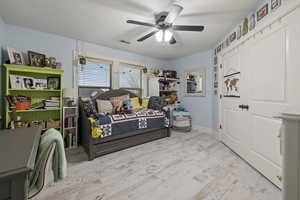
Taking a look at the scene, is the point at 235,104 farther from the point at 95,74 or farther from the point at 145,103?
the point at 95,74

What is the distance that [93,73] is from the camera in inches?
132

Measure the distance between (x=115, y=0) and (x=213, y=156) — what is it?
2872 mm

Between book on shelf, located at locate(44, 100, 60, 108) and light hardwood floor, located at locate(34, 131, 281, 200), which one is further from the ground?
book on shelf, located at locate(44, 100, 60, 108)

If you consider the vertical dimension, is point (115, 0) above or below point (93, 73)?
above

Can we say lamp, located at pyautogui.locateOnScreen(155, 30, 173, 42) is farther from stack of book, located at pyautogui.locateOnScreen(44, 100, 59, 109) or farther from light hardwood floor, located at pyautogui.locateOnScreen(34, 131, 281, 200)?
stack of book, located at pyautogui.locateOnScreen(44, 100, 59, 109)

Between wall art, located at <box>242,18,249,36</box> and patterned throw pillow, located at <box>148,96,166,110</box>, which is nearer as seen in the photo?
wall art, located at <box>242,18,249,36</box>

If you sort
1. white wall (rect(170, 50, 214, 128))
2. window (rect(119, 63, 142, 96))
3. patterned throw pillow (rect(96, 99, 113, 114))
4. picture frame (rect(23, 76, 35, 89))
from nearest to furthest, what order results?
picture frame (rect(23, 76, 35, 89)) < patterned throw pillow (rect(96, 99, 113, 114)) < white wall (rect(170, 50, 214, 128)) < window (rect(119, 63, 142, 96))

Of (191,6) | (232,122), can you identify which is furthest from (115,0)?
(232,122)

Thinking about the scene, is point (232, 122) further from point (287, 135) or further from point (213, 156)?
point (287, 135)

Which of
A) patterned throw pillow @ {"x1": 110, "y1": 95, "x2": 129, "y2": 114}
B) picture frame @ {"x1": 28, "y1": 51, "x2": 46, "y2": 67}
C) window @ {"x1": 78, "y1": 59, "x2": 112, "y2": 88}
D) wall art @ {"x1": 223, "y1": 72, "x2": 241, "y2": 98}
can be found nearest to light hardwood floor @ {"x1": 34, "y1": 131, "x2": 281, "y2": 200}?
patterned throw pillow @ {"x1": 110, "y1": 95, "x2": 129, "y2": 114}

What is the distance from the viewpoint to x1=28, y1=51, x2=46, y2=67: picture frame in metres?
2.43

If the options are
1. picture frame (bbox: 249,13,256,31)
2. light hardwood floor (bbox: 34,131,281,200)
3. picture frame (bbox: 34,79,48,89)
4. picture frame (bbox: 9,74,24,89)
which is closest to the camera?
light hardwood floor (bbox: 34,131,281,200)

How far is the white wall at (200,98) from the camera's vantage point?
12.3ft

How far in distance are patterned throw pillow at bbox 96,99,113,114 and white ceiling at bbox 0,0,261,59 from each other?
144 centimetres
